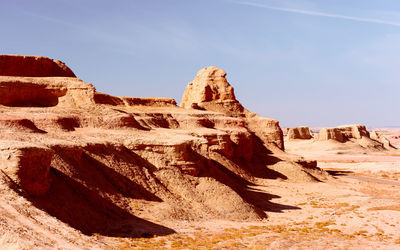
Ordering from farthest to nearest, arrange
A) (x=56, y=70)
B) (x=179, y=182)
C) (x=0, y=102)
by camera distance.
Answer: (x=56, y=70) < (x=0, y=102) < (x=179, y=182)

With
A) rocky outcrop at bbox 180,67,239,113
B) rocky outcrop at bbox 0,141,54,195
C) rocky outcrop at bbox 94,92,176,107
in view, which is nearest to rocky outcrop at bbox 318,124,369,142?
rocky outcrop at bbox 180,67,239,113

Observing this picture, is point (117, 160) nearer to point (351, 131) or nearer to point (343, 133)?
point (343, 133)

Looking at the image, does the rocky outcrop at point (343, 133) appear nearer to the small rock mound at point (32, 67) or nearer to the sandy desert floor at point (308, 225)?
the sandy desert floor at point (308, 225)

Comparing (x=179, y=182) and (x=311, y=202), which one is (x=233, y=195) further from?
(x=311, y=202)

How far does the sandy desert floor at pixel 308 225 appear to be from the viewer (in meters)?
19.5

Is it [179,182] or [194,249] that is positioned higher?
[179,182]

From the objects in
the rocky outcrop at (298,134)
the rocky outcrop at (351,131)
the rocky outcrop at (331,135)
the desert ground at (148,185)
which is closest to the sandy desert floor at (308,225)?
the desert ground at (148,185)

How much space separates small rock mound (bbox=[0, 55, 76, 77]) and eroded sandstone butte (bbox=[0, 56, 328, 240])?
0.30 feet

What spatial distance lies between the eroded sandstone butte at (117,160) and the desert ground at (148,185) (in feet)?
0.27

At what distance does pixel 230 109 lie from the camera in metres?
55.1

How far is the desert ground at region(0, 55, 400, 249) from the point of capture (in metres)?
17.5

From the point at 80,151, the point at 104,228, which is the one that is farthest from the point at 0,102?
the point at 104,228

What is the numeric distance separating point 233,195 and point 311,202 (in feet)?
29.5

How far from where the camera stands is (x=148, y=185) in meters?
25.0
